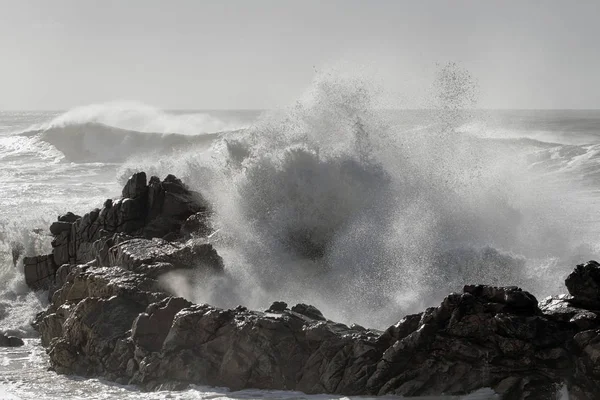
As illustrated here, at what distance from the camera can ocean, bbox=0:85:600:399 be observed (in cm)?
1328

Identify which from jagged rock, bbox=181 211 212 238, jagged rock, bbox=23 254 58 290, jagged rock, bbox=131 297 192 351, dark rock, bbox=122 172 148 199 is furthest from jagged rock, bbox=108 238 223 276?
jagged rock, bbox=23 254 58 290

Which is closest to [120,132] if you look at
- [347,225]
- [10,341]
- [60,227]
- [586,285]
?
[60,227]

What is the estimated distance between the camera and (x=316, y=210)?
54.8ft

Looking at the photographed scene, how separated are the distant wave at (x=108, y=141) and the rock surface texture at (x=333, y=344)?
3169cm

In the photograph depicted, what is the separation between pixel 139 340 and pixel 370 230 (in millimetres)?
5642

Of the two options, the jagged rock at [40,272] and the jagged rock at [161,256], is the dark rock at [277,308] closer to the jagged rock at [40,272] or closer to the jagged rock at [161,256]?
the jagged rock at [161,256]

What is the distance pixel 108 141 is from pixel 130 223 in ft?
101

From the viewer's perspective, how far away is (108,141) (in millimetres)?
46438

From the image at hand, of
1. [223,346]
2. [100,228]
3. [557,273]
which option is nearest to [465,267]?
[557,273]

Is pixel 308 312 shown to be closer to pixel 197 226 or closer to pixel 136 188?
pixel 197 226

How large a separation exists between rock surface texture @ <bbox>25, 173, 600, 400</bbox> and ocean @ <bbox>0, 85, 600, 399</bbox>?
1.07ft

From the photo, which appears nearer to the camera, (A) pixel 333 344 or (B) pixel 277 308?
(A) pixel 333 344

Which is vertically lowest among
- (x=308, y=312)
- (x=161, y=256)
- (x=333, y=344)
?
(x=333, y=344)

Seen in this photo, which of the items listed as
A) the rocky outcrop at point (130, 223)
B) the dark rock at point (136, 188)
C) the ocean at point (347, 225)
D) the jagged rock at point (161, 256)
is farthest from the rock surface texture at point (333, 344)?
the dark rock at point (136, 188)
